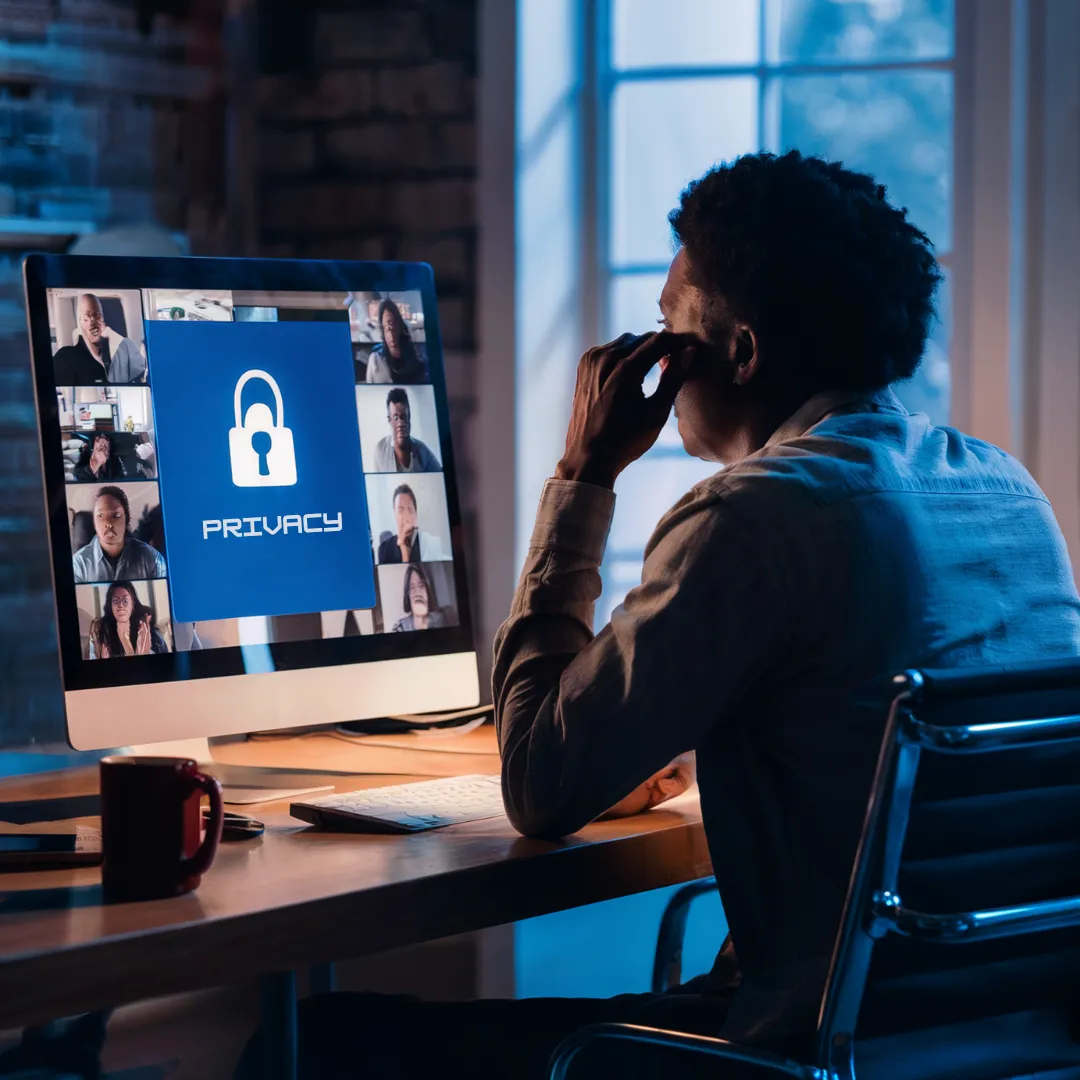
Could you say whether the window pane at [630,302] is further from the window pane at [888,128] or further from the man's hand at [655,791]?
the man's hand at [655,791]

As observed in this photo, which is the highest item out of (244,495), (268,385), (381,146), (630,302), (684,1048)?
(381,146)

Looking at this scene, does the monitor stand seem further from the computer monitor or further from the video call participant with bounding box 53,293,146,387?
the video call participant with bounding box 53,293,146,387

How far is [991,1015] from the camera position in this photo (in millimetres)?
1108

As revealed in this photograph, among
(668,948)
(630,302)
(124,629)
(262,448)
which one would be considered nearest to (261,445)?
(262,448)

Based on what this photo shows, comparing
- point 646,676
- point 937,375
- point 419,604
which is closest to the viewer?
point 646,676

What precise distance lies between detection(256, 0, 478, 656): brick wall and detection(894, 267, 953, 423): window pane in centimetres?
72

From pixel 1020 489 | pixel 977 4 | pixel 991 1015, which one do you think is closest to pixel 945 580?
pixel 1020 489

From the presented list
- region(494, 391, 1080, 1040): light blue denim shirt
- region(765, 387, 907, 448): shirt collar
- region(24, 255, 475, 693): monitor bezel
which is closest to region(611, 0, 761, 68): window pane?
region(24, 255, 475, 693): monitor bezel

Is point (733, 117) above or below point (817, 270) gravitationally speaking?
above

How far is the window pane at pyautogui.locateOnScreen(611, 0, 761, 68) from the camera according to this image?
7.77 feet

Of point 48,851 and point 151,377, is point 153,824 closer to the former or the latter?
point 48,851

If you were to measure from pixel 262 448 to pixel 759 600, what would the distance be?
0.67 meters

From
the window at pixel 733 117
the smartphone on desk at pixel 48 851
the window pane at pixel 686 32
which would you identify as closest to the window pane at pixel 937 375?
the window at pixel 733 117

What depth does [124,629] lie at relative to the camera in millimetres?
1471
